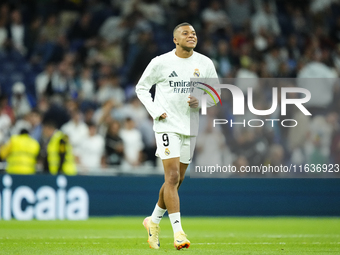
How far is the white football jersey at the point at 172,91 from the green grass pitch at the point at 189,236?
4.58ft

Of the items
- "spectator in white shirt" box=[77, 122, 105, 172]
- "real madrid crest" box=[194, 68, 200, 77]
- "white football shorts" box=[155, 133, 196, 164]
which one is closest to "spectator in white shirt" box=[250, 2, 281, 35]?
"spectator in white shirt" box=[77, 122, 105, 172]

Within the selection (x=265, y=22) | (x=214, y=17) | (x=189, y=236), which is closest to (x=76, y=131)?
(x=189, y=236)

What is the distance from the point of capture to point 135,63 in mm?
16641

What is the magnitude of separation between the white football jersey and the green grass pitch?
140cm

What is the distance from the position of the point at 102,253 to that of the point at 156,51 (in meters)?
10.7

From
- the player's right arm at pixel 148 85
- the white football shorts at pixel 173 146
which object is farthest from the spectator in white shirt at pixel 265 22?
the white football shorts at pixel 173 146

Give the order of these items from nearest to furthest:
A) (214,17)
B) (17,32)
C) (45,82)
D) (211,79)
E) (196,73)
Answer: (196,73) < (211,79) < (45,82) < (17,32) < (214,17)

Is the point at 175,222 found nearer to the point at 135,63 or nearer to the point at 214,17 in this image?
the point at 135,63

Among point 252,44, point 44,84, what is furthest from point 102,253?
point 252,44

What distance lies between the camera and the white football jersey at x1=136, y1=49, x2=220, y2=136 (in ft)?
23.6

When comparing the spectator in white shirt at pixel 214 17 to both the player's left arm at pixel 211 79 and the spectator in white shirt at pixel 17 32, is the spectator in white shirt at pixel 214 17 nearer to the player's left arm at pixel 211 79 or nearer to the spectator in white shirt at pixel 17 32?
the spectator in white shirt at pixel 17 32

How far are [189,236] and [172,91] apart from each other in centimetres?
295

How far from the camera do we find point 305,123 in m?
13.8

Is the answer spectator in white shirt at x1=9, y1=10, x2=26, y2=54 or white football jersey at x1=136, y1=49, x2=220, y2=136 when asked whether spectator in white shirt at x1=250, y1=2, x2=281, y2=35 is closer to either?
spectator in white shirt at x1=9, y1=10, x2=26, y2=54
